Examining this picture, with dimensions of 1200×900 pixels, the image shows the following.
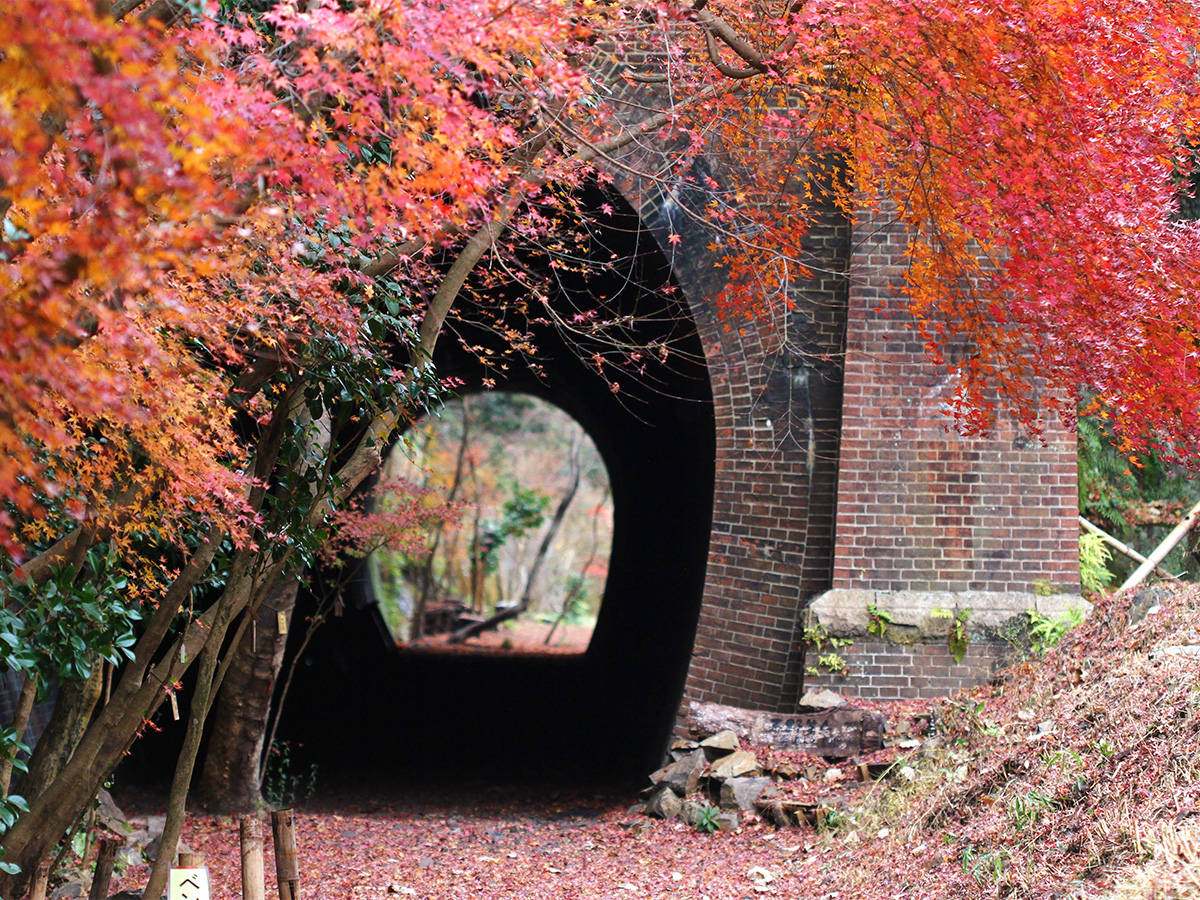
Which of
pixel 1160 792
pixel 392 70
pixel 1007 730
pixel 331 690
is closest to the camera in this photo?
pixel 392 70

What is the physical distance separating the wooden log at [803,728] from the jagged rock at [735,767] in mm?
232

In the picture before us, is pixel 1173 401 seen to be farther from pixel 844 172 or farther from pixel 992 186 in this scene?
pixel 844 172

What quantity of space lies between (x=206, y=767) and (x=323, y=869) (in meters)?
1.85

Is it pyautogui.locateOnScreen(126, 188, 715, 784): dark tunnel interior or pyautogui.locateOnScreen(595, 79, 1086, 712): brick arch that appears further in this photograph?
pyautogui.locateOnScreen(126, 188, 715, 784): dark tunnel interior

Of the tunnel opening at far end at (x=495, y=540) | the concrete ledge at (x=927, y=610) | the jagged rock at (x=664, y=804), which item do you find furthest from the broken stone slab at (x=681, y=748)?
the tunnel opening at far end at (x=495, y=540)

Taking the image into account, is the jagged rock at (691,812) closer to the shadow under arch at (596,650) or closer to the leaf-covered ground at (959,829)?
the leaf-covered ground at (959,829)

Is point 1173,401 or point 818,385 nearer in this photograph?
point 1173,401

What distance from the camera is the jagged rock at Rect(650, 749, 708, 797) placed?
7430mm

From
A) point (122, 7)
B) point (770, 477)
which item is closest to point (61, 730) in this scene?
point (122, 7)

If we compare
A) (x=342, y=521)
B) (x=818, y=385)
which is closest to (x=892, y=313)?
(x=818, y=385)

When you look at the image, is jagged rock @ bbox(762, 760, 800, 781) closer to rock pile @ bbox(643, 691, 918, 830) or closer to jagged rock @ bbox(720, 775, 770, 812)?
rock pile @ bbox(643, 691, 918, 830)

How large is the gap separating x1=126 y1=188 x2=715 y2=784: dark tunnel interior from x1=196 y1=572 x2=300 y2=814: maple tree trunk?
1.95 ft

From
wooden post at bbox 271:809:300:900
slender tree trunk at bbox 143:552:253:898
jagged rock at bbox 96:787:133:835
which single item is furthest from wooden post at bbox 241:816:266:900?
jagged rock at bbox 96:787:133:835

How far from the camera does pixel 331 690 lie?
14234mm
